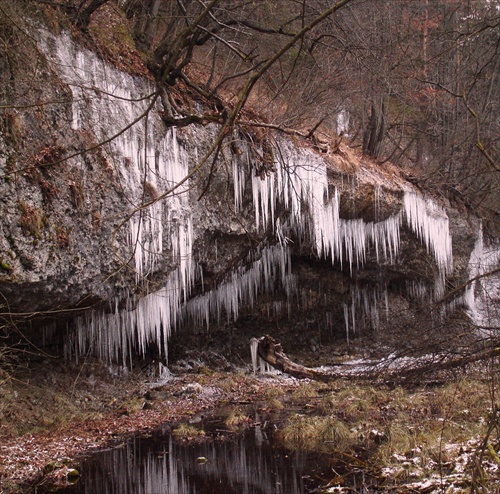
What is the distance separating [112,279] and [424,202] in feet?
30.0

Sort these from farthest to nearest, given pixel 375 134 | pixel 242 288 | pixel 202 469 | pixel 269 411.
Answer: pixel 375 134 → pixel 242 288 → pixel 269 411 → pixel 202 469

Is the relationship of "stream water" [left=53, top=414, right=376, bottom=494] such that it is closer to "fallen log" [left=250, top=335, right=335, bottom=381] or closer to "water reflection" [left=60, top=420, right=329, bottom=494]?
"water reflection" [left=60, top=420, right=329, bottom=494]

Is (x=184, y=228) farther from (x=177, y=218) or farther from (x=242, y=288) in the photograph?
(x=242, y=288)

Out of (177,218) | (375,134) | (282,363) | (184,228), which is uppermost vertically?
(375,134)

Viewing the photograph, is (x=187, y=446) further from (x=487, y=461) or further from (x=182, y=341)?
(x=182, y=341)

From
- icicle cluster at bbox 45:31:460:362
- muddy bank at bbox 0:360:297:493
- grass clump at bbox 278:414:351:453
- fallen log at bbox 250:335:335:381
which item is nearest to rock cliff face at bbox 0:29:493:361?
icicle cluster at bbox 45:31:460:362

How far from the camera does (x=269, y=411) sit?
30.0 ft

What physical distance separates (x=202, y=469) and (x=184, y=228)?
163 inches

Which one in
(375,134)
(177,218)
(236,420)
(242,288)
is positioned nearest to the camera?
(236,420)

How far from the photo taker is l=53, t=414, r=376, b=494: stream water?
18.1 ft

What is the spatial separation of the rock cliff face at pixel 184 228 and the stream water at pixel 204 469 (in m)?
1.79

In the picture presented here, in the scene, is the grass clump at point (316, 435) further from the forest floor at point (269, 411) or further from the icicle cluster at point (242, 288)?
the icicle cluster at point (242, 288)

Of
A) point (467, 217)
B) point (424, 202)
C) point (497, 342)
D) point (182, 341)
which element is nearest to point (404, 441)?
point (497, 342)

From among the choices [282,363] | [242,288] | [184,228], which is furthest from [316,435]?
[242,288]
